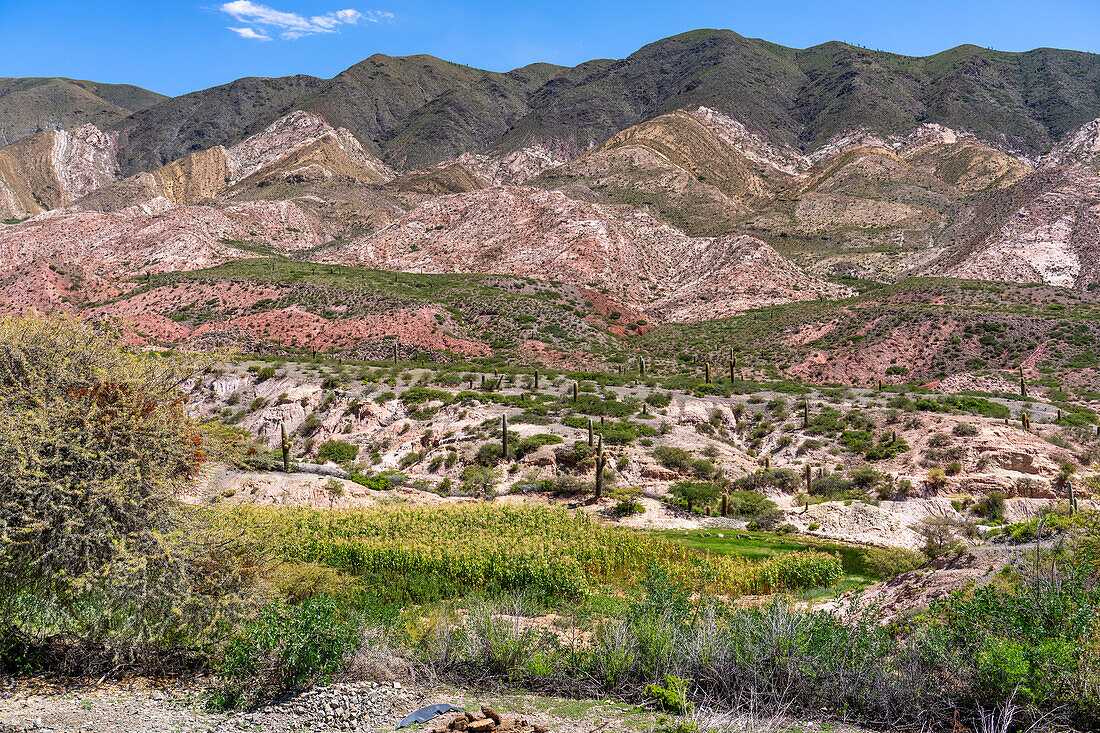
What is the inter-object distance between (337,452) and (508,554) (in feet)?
71.5

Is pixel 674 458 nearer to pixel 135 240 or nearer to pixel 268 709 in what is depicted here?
pixel 268 709

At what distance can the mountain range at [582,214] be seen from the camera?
66625 millimetres

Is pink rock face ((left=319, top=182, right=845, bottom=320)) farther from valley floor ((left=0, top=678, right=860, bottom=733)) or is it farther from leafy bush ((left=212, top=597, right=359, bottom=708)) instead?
leafy bush ((left=212, top=597, right=359, bottom=708))

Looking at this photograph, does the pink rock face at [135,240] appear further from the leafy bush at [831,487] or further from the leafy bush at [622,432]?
the leafy bush at [831,487]

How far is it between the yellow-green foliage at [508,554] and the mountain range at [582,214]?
95.8ft

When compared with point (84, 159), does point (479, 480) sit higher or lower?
lower

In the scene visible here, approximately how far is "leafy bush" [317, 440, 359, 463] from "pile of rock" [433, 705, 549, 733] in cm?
2809

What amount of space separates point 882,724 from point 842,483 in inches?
874

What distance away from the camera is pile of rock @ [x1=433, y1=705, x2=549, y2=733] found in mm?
6629

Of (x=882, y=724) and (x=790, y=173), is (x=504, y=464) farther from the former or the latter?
(x=790, y=173)

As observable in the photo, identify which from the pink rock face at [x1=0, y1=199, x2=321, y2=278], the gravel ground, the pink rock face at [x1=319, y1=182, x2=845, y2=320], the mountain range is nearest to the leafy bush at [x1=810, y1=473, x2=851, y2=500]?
the gravel ground

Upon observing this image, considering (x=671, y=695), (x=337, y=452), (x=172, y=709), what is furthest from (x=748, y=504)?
(x=172, y=709)

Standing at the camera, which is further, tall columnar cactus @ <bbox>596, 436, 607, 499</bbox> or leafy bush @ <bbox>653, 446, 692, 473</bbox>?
leafy bush @ <bbox>653, 446, 692, 473</bbox>

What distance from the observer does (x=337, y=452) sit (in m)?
34.0
